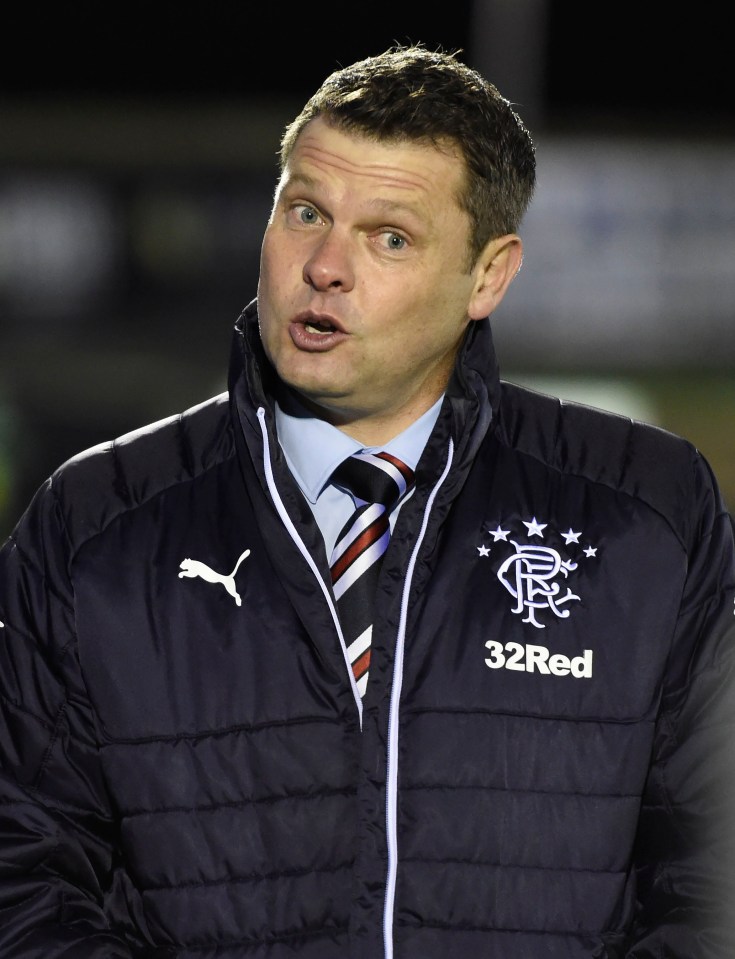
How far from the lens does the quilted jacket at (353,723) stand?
2049 mm

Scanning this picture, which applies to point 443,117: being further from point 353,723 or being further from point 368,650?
point 353,723

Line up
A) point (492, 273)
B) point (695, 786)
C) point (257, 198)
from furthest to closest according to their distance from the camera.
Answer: point (257, 198) → point (492, 273) → point (695, 786)

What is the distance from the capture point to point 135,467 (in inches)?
88.7

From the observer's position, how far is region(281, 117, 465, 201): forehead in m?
2.18

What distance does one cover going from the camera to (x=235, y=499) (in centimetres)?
222

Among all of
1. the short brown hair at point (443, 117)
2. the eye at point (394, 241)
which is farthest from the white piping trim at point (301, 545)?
the short brown hair at point (443, 117)

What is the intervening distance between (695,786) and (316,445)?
81 centimetres

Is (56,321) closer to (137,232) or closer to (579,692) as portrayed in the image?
(137,232)

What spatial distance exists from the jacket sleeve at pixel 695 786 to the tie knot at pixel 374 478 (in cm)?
48

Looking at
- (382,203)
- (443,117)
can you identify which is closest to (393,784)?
(382,203)

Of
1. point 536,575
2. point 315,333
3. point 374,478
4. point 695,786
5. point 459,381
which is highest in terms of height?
point 315,333

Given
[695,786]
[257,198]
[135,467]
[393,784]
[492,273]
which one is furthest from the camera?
[257,198]

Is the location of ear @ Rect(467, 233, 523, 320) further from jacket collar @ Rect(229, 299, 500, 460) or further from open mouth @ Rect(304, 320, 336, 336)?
open mouth @ Rect(304, 320, 336, 336)

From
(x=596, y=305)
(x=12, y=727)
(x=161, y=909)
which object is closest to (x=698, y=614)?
(x=161, y=909)
